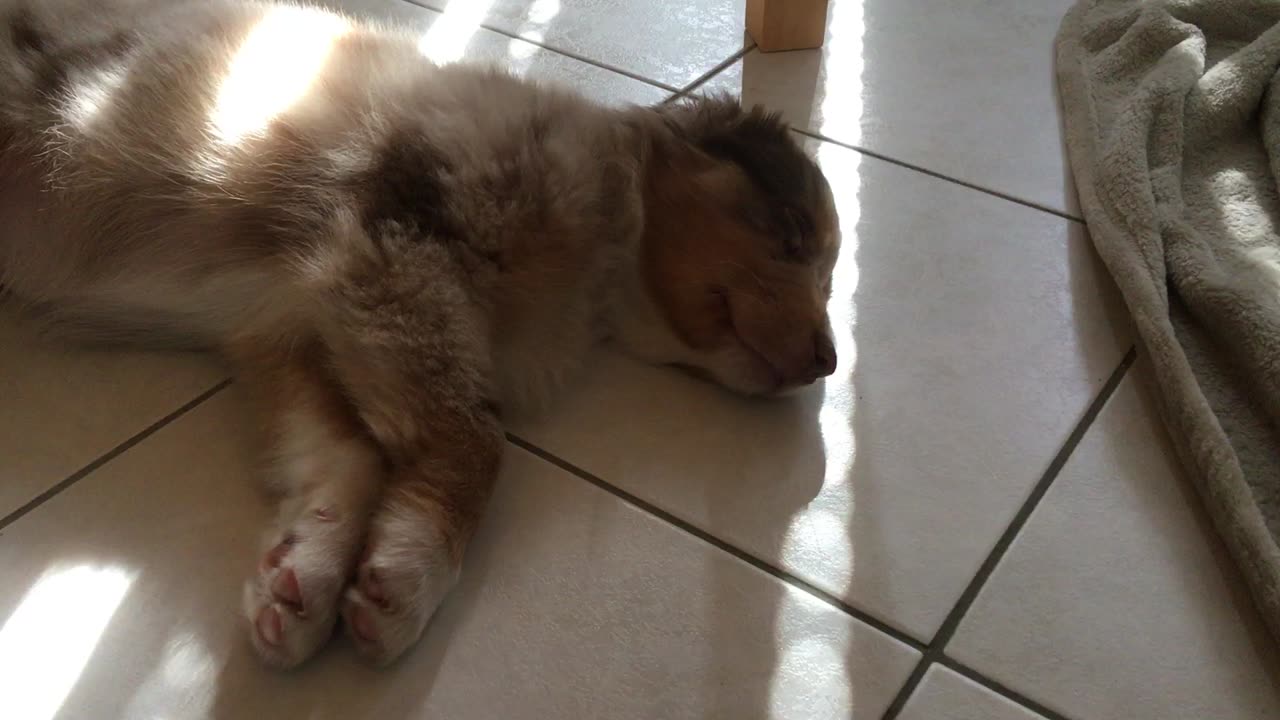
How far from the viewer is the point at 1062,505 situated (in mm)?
1360

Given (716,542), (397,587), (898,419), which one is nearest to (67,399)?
(397,587)

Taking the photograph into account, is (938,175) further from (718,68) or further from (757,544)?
(757,544)

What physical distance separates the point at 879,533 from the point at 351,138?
0.87m

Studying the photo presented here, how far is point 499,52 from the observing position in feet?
7.28

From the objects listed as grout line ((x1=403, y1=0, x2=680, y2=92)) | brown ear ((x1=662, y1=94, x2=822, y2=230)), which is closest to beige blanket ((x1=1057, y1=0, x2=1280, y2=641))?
brown ear ((x1=662, y1=94, x2=822, y2=230))

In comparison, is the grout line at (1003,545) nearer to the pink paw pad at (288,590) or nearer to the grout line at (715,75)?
the grout line at (715,75)

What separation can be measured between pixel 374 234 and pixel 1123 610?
1.03 metres

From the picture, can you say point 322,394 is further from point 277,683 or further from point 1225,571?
point 1225,571

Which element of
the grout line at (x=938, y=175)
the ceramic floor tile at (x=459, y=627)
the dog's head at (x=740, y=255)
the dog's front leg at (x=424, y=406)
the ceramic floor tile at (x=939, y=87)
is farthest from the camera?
the ceramic floor tile at (x=939, y=87)

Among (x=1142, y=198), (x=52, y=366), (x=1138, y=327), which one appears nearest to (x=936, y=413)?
(x=1138, y=327)

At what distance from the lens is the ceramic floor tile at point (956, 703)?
3.61ft

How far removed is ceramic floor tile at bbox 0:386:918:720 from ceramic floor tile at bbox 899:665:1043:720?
0.10 feet

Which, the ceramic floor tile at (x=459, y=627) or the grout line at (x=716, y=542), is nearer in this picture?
the ceramic floor tile at (x=459, y=627)

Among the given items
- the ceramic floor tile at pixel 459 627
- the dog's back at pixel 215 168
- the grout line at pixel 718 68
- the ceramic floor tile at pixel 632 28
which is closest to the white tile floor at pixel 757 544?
the ceramic floor tile at pixel 459 627
